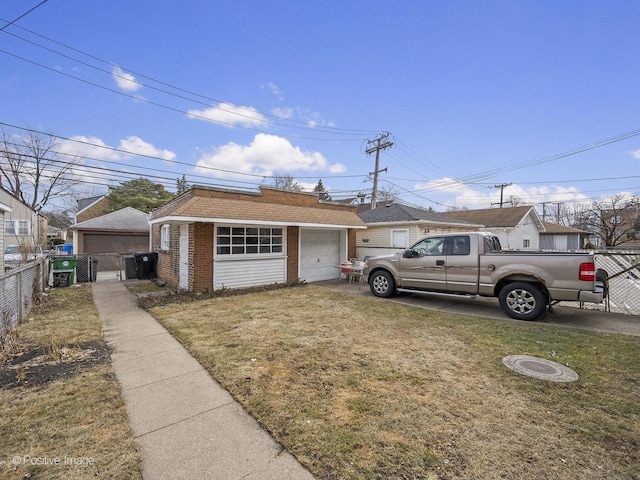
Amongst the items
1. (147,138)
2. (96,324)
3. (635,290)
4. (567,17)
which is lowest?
(96,324)

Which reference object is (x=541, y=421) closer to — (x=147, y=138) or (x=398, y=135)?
(x=147, y=138)

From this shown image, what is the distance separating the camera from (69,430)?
259 cm

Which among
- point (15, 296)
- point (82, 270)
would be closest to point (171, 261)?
point (82, 270)

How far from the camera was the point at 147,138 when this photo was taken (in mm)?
17500

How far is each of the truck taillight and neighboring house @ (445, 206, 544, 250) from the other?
57.5ft

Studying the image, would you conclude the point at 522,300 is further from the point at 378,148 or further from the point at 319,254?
the point at 378,148

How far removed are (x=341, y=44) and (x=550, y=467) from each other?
552 inches

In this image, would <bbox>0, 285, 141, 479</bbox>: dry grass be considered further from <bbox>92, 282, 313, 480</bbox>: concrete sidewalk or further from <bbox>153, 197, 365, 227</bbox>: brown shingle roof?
<bbox>153, 197, 365, 227</bbox>: brown shingle roof

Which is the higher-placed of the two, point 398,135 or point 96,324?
point 398,135

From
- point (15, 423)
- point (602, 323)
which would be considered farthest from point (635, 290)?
point (15, 423)

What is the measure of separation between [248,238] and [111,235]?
16611 mm

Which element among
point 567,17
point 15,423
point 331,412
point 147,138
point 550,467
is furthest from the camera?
point 147,138

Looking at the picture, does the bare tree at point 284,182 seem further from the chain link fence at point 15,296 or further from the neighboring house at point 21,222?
the chain link fence at point 15,296

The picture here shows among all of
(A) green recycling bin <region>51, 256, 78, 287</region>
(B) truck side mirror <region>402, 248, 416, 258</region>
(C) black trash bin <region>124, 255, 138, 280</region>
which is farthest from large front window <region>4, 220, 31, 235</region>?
(B) truck side mirror <region>402, 248, 416, 258</region>
